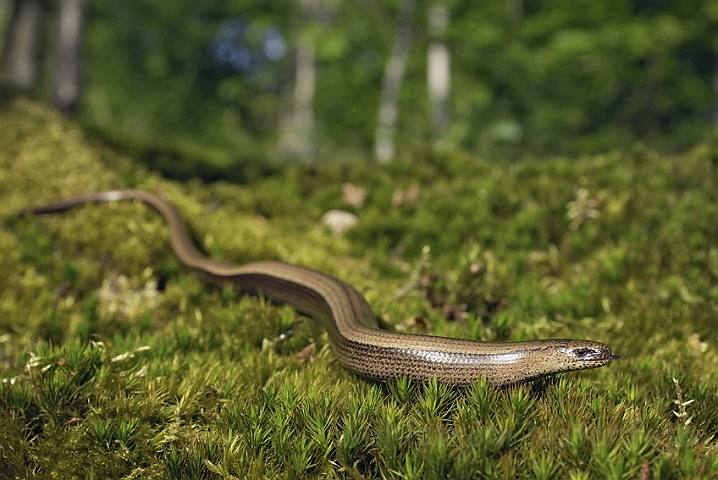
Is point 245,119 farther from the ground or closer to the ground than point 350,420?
closer to the ground

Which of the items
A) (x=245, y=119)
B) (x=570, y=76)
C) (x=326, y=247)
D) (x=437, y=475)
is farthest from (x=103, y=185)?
(x=245, y=119)

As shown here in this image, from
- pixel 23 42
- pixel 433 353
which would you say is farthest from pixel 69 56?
pixel 433 353

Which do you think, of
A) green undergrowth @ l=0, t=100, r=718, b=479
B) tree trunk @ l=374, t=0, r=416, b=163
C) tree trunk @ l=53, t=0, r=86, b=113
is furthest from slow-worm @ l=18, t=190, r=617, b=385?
tree trunk @ l=374, t=0, r=416, b=163

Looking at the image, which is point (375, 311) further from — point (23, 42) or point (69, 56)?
point (23, 42)

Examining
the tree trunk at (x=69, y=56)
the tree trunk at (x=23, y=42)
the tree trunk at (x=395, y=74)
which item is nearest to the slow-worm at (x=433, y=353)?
the tree trunk at (x=69, y=56)

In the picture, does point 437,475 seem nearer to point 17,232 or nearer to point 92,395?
point 92,395
